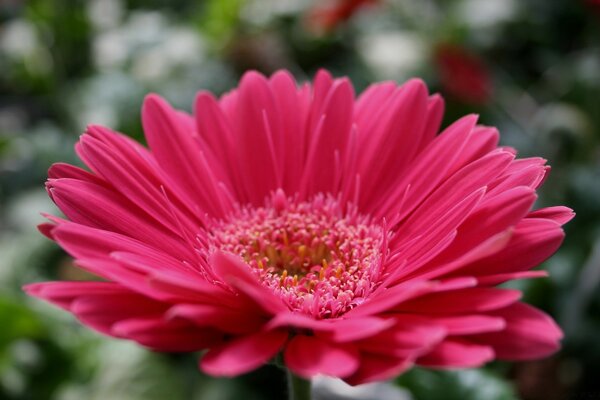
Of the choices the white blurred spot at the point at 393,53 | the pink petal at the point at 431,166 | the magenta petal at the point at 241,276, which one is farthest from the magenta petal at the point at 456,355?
the white blurred spot at the point at 393,53

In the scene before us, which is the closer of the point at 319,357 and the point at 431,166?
the point at 319,357

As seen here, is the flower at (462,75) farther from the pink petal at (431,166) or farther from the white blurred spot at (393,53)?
the pink petal at (431,166)

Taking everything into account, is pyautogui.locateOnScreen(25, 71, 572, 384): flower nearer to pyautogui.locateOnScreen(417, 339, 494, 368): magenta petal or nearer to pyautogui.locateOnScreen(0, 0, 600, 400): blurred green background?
pyautogui.locateOnScreen(417, 339, 494, 368): magenta petal

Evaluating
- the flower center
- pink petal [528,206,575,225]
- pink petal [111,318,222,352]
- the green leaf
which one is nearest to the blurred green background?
the green leaf

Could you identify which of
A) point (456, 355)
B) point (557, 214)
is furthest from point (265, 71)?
point (456, 355)

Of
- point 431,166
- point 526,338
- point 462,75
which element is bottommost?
point 526,338

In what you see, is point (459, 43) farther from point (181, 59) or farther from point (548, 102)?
point (181, 59)

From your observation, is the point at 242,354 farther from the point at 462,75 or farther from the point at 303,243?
the point at 462,75

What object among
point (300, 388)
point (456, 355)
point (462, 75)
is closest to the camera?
point (456, 355)
